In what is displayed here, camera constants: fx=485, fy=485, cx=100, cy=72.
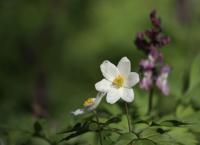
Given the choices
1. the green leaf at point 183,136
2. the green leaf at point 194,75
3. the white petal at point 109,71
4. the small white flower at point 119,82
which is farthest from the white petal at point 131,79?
the green leaf at point 194,75

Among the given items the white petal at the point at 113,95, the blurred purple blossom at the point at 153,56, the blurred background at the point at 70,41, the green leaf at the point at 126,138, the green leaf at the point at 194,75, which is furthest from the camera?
the blurred background at the point at 70,41

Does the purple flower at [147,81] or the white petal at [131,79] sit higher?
the purple flower at [147,81]

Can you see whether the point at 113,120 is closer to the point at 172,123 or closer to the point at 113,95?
the point at 113,95

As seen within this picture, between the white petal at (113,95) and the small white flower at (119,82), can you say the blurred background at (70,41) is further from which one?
the white petal at (113,95)

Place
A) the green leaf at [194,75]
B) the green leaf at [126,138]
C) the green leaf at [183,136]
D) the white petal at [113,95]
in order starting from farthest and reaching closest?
the green leaf at [194,75] < the green leaf at [183,136] < the white petal at [113,95] < the green leaf at [126,138]

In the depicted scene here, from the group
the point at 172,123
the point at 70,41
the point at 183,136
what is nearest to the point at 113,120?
the point at 172,123

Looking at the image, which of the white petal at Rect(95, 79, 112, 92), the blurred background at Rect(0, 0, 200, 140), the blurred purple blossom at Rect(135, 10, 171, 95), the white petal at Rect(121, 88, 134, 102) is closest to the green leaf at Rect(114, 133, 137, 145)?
the white petal at Rect(121, 88, 134, 102)

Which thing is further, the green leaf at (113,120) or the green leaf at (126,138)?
the green leaf at (113,120)

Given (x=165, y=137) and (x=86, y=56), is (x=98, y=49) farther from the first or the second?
(x=165, y=137)
